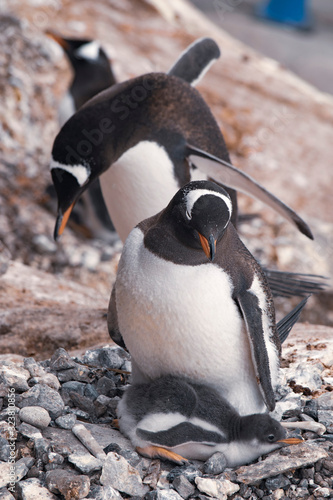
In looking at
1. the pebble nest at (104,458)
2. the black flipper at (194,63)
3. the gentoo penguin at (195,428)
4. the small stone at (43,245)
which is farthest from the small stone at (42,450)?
the small stone at (43,245)

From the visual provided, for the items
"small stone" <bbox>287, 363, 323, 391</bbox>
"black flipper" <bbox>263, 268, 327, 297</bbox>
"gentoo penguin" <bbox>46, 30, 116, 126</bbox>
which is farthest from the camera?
"gentoo penguin" <bbox>46, 30, 116, 126</bbox>

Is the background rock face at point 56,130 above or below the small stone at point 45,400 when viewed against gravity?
below

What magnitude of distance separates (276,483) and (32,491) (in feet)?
1.94

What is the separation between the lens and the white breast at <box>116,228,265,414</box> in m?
1.60

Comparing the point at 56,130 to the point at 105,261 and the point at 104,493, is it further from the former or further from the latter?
the point at 104,493

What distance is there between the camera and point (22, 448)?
156 cm

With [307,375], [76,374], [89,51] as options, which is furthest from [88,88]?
[307,375]

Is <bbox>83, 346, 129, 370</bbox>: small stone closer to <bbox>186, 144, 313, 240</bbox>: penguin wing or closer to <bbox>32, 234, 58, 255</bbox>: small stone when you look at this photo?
<bbox>186, 144, 313, 240</bbox>: penguin wing

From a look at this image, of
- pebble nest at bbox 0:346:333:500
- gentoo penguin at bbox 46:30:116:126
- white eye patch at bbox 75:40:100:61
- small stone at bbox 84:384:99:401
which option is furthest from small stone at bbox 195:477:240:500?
white eye patch at bbox 75:40:100:61

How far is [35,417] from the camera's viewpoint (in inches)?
64.5

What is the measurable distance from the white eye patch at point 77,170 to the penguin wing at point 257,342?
32.9 inches

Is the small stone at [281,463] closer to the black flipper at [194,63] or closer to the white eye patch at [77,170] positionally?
the white eye patch at [77,170]

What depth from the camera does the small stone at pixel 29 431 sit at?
1.59 metres

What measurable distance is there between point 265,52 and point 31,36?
4.19m
